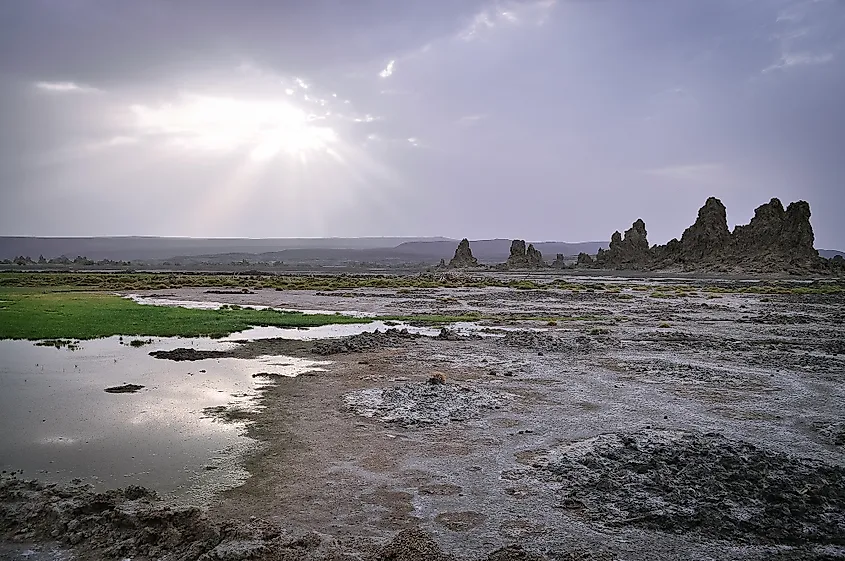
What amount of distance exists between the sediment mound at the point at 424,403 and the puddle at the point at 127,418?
280 cm

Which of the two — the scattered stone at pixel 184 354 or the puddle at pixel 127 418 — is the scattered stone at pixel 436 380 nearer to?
the puddle at pixel 127 418

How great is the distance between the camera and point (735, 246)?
333ft

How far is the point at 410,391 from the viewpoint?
47.7 feet

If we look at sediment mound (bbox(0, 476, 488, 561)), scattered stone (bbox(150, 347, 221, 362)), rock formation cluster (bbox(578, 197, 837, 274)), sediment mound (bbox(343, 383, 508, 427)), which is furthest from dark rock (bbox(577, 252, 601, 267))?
sediment mound (bbox(0, 476, 488, 561))

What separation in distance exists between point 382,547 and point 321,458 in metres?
3.41

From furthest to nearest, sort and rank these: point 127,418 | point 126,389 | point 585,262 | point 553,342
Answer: point 585,262, point 553,342, point 126,389, point 127,418

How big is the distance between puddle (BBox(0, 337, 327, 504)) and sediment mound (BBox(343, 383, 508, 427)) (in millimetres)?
2797

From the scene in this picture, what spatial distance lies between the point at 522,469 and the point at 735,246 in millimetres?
105711

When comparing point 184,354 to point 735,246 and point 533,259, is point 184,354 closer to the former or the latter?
point 735,246

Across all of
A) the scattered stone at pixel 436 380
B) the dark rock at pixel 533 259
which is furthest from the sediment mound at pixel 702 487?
the dark rock at pixel 533 259

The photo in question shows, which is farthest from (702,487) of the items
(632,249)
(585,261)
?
(585,261)

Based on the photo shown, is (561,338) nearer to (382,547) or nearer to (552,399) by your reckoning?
(552,399)

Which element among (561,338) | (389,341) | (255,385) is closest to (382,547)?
(255,385)

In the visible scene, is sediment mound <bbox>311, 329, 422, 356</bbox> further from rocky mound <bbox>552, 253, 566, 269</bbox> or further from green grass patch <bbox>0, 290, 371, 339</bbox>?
rocky mound <bbox>552, 253, 566, 269</bbox>
